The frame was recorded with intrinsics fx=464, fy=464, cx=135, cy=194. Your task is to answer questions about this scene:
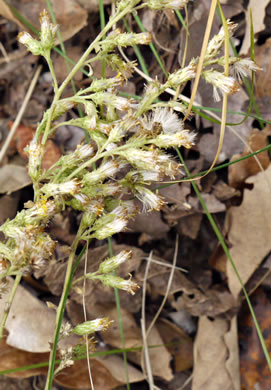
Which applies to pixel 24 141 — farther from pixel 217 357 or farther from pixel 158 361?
pixel 217 357

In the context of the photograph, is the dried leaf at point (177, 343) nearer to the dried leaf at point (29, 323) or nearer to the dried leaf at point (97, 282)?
the dried leaf at point (97, 282)

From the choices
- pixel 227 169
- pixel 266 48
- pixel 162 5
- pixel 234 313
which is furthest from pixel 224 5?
pixel 234 313

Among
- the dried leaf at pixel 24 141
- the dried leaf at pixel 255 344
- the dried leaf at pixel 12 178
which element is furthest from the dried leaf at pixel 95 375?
the dried leaf at pixel 24 141

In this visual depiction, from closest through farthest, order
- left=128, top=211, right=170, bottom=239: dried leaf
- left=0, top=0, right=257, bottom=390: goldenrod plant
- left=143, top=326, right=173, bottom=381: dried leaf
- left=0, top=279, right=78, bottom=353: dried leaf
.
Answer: left=0, top=0, right=257, bottom=390: goldenrod plant < left=0, top=279, right=78, bottom=353: dried leaf < left=128, top=211, right=170, bottom=239: dried leaf < left=143, top=326, right=173, bottom=381: dried leaf

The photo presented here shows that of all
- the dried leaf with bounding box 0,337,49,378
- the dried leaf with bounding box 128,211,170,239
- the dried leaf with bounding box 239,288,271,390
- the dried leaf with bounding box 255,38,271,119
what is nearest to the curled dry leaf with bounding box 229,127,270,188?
the dried leaf with bounding box 255,38,271,119

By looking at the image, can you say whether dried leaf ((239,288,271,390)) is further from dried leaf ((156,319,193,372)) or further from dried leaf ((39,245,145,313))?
dried leaf ((39,245,145,313))
